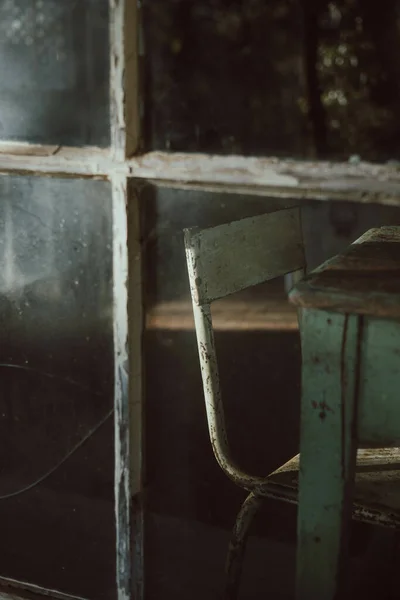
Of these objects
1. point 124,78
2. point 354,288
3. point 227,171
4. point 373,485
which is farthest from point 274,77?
point 373,485

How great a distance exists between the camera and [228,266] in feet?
4.72

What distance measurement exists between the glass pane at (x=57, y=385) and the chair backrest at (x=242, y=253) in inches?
13.7

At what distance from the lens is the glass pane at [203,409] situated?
163 centimetres

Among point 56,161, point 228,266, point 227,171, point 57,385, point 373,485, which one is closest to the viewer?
point 373,485

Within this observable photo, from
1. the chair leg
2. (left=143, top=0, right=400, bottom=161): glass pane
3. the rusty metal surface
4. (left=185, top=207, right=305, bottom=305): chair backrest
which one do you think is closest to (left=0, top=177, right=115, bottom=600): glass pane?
(left=143, top=0, right=400, bottom=161): glass pane

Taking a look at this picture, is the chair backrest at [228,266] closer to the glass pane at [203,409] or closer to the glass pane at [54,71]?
the glass pane at [203,409]

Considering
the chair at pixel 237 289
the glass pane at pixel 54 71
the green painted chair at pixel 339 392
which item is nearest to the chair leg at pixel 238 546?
the chair at pixel 237 289

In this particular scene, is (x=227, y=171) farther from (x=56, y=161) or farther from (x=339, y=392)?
(x=339, y=392)

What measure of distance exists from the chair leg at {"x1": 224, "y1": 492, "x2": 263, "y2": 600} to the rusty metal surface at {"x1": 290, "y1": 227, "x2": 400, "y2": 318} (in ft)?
1.60

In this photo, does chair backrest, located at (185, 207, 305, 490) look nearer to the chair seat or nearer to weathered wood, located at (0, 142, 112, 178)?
the chair seat

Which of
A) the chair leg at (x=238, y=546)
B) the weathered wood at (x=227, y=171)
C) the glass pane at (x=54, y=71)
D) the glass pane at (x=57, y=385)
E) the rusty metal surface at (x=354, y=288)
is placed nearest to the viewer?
the rusty metal surface at (x=354, y=288)

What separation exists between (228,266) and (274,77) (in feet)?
1.26

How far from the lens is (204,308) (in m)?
1.40

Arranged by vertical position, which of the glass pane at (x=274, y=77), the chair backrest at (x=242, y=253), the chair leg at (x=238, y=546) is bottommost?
the chair leg at (x=238, y=546)
